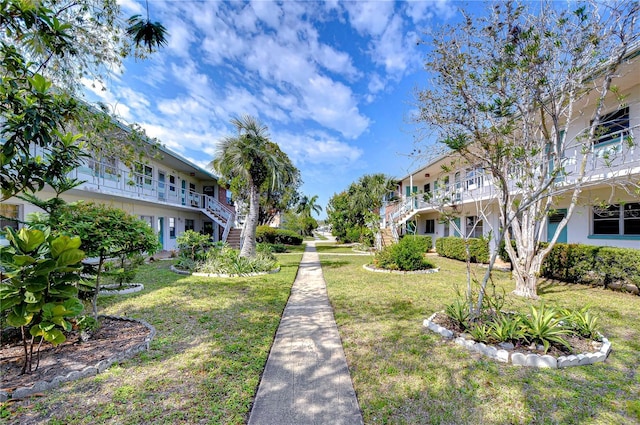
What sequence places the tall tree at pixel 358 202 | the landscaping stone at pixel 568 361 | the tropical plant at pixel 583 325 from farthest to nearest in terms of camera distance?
the tall tree at pixel 358 202
the tropical plant at pixel 583 325
the landscaping stone at pixel 568 361

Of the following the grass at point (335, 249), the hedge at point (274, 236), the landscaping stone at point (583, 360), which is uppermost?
the hedge at point (274, 236)

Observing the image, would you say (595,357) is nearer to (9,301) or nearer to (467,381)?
(467,381)

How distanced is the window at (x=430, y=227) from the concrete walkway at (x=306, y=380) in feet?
61.0

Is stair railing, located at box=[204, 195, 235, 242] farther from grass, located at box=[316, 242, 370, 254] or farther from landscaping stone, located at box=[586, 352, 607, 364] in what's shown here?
landscaping stone, located at box=[586, 352, 607, 364]

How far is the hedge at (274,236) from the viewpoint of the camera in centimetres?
2379

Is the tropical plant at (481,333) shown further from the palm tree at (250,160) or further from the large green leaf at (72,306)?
the palm tree at (250,160)

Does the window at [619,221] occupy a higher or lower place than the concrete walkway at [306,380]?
higher

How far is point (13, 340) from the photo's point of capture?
3.86 meters

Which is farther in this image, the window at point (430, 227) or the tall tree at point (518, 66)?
the window at point (430, 227)

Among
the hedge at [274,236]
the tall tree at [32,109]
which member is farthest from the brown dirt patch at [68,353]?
the hedge at [274,236]

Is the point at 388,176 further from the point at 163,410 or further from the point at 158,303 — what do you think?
the point at 163,410

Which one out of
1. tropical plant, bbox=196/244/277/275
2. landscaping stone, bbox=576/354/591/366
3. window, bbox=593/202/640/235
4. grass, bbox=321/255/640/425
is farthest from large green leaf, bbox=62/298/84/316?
window, bbox=593/202/640/235

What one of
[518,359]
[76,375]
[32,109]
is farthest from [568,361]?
[32,109]

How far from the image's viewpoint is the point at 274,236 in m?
25.3
